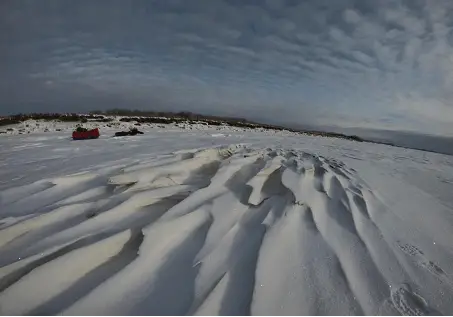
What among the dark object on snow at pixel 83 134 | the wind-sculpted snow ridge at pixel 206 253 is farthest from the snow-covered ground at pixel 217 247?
the dark object on snow at pixel 83 134

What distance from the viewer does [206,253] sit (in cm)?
182

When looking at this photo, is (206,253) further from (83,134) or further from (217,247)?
(83,134)

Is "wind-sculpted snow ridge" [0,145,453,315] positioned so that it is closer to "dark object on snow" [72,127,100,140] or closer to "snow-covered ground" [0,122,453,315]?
"snow-covered ground" [0,122,453,315]

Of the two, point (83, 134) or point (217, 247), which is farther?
point (83, 134)

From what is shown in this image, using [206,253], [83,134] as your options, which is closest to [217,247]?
[206,253]

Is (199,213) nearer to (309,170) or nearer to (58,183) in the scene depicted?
(58,183)

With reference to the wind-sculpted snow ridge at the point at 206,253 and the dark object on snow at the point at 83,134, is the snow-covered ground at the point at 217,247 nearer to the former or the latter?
the wind-sculpted snow ridge at the point at 206,253

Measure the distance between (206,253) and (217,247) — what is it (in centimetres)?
10

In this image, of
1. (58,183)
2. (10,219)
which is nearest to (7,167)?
(58,183)

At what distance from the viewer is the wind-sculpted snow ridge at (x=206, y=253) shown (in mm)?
1412

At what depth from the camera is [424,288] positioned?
Answer: 1.57 m

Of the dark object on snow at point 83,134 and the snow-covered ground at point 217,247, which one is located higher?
the snow-covered ground at point 217,247

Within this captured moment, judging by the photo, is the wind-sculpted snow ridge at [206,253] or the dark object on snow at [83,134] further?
the dark object on snow at [83,134]

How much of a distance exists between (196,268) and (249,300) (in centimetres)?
40
